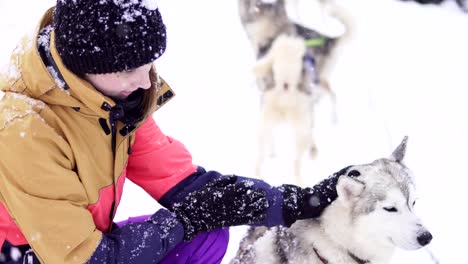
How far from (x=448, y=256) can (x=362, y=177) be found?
42.6 inches

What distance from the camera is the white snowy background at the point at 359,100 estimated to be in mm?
3386

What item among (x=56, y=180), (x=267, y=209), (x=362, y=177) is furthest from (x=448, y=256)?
(x=56, y=180)

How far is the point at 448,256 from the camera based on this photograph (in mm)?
2807

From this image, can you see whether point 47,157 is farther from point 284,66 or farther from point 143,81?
point 284,66

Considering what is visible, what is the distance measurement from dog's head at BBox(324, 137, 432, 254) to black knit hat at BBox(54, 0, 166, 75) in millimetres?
897

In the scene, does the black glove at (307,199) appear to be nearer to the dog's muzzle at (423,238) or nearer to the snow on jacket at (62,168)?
the dog's muzzle at (423,238)

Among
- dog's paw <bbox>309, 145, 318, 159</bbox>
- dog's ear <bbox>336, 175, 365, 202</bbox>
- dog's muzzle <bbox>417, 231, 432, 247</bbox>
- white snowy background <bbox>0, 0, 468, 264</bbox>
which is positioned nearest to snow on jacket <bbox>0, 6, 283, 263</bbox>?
dog's ear <bbox>336, 175, 365, 202</bbox>

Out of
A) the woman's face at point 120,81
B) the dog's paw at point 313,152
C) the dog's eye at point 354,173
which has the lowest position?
the dog's paw at point 313,152

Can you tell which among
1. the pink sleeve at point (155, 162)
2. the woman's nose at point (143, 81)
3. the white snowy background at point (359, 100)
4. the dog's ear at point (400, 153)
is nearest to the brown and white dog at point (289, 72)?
the white snowy background at point (359, 100)

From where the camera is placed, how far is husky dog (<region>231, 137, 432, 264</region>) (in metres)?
2.01

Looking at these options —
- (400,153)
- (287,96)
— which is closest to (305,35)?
(287,96)

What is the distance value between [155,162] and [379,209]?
87 centimetres

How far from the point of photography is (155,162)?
210 cm

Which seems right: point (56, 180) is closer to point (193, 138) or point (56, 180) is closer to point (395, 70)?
point (193, 138)
